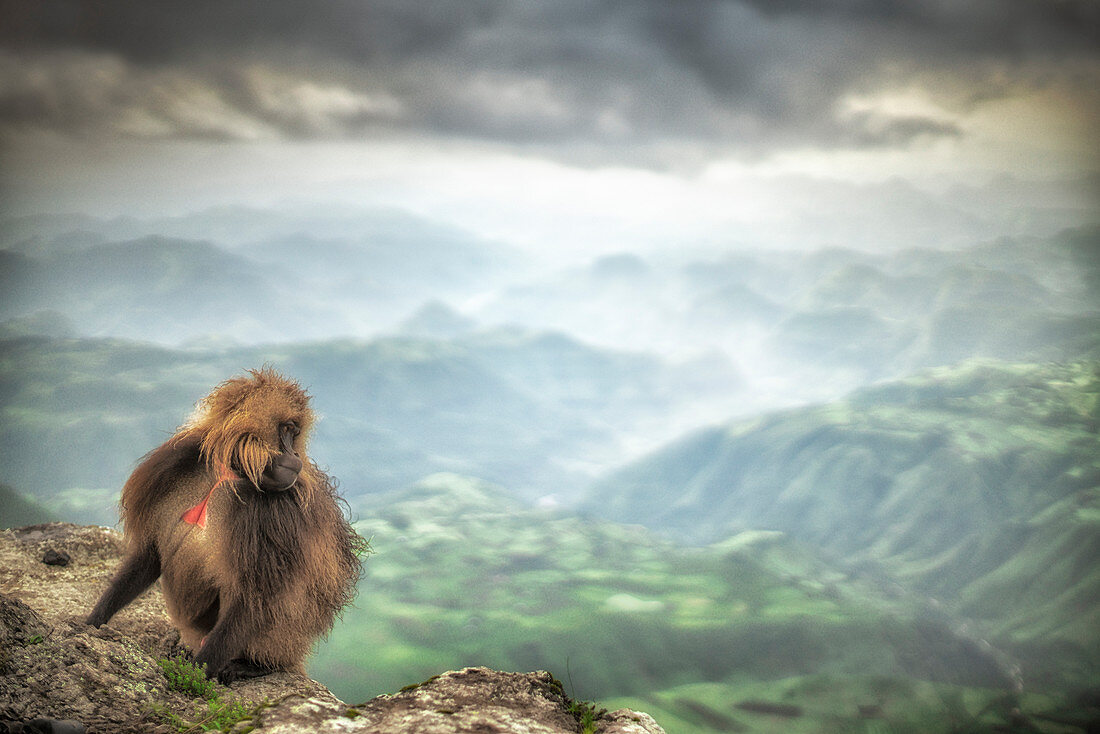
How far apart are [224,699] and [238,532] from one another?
0.94 m

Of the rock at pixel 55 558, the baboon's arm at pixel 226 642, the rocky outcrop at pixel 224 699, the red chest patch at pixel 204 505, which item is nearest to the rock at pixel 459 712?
the rocky outcrop at pixel 224 699

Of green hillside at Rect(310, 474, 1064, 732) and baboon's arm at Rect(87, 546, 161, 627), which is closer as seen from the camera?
baboon's arm at Rect(87, 546, 161, 627)

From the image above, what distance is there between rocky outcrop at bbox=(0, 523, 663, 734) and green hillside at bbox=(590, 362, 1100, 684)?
17888mm

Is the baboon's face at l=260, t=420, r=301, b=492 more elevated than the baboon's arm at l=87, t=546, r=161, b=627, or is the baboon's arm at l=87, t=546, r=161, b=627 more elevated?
the baboon's face at l=260, t=420, r=301, b=492

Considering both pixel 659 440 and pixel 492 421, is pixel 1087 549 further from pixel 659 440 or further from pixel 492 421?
pixel 492 421

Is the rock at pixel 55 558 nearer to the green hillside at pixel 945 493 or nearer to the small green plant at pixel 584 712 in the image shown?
the small green plant at pixel 584 712

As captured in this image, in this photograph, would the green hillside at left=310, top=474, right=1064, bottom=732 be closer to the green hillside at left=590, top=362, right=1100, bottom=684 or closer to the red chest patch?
the green hillside at left=590, top=362, right=1100, bottom=684

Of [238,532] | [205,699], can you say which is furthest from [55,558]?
[205,699]

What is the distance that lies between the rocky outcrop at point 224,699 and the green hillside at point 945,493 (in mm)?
17888

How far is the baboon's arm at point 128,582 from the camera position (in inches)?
173

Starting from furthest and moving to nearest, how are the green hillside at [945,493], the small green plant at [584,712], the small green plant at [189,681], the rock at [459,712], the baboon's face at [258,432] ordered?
the green hillside at [945,493] < the baboon's face at [258,432] < the small green plant at [189,681] < the small green plant at [584,712] < the rock at [459,712]

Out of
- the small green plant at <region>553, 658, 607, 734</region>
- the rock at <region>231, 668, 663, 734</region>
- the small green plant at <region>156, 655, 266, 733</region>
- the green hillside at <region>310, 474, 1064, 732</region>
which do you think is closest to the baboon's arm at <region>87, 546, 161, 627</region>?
the small green plant at <region>156, 655, 266, 733</region>

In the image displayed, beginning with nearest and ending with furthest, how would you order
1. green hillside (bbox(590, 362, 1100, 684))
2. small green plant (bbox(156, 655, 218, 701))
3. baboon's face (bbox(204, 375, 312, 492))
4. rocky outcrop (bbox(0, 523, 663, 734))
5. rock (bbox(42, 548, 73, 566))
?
1. rocky outcrop (bbox(0, 523, 663, 734))
2. small green plant (bbox(156, 655, 218, 701))
3. baboon's face (bbox(204, 375, 312, 492))
4. rock (bbox(42, 548, 73, 566))
5. green hillside (bbox(590, 362, 1100, 684))

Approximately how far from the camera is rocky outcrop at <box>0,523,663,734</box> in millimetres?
2852
